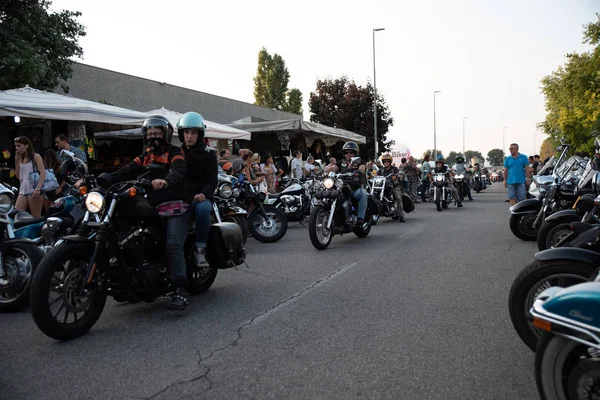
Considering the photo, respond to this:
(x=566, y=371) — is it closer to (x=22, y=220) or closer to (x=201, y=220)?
(x=201, y=220)

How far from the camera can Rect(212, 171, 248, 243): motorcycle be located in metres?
7.05

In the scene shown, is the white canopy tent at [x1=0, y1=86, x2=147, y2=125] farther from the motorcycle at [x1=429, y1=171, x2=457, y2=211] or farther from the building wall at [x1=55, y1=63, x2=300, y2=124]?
the building wall at [x1=55, y1=63, x2=300, y2=124]

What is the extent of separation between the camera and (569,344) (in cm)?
243

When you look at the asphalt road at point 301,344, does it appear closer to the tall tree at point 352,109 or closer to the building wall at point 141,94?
the building wall at point 141,94

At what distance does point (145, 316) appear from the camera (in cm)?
500

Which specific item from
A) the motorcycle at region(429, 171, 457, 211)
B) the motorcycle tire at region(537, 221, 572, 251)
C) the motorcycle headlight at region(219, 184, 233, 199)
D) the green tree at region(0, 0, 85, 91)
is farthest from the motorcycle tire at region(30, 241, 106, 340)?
the motorcycle at region(429, 171, 457, 211)

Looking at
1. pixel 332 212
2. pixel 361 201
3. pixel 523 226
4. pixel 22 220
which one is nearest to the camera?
pixel 22 220

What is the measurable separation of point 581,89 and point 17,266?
37682 millimetres

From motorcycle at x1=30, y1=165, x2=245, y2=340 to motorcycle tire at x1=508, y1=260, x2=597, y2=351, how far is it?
2.83 metres

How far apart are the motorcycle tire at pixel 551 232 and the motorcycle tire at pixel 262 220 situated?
14.1 feet

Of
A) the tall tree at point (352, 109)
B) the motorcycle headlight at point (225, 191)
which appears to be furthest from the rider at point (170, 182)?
the tall tree at point (352, 109)

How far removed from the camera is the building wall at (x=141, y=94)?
75.8 feet

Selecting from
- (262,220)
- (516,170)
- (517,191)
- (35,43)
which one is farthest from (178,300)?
(35,43)

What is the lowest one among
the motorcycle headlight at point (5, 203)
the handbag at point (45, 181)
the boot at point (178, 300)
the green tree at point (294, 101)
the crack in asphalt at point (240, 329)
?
the crack in asphalt at point (240, 329)
